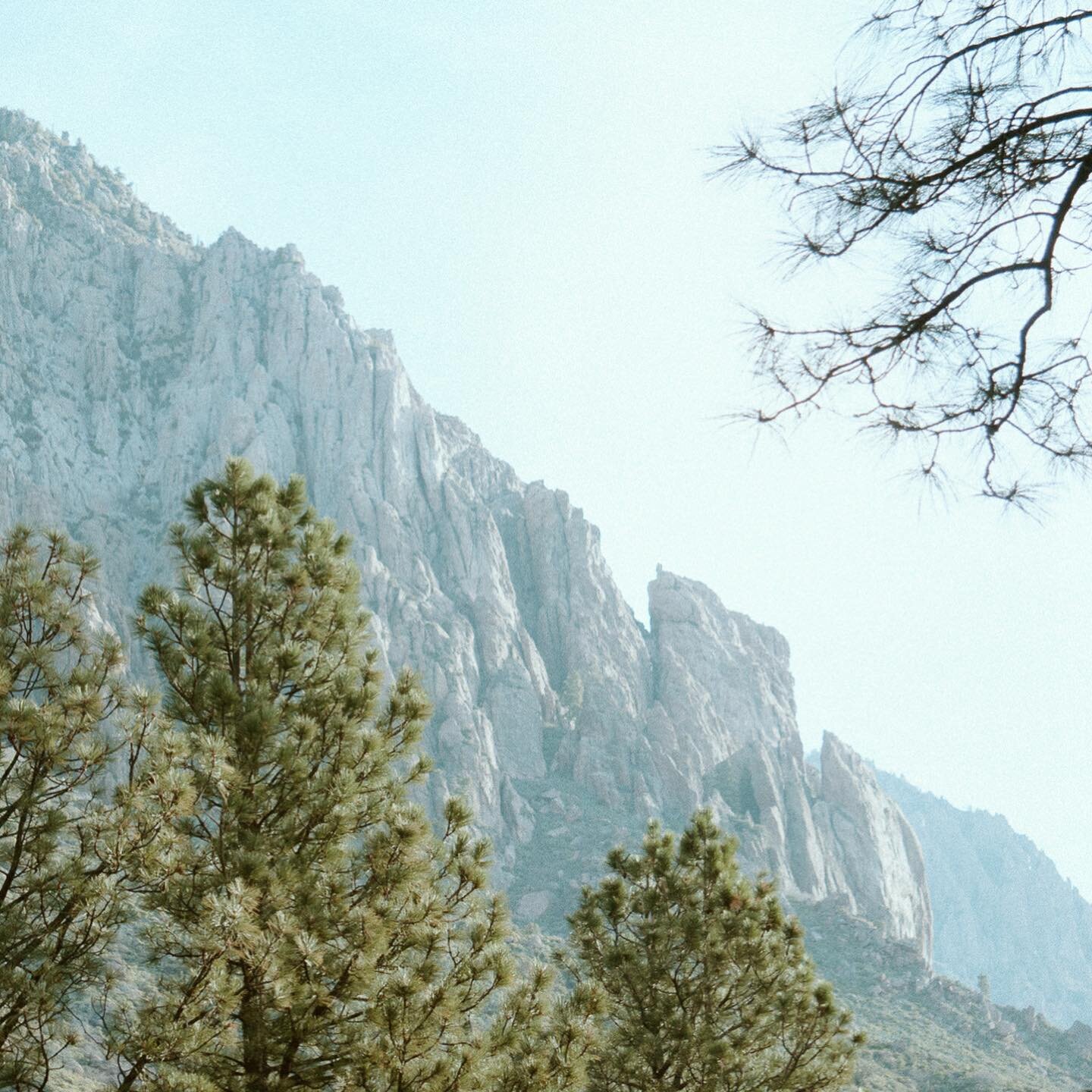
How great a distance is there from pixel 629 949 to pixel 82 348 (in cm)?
9873

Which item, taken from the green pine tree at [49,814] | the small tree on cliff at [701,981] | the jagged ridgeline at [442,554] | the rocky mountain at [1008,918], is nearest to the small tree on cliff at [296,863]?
the green pine tree at [49,814]

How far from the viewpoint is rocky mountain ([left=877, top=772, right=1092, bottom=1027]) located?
133m

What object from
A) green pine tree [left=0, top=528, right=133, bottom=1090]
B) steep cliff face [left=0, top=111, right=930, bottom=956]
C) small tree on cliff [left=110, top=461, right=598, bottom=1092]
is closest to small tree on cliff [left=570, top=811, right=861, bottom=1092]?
small tree on cliff [left=110, top=461, right=598, bottom=1092]

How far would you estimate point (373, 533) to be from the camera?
87.6m

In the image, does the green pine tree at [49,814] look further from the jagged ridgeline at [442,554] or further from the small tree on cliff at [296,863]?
the jagged ridgeline at [442,554]

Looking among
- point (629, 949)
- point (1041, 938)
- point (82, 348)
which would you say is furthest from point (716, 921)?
point (1041, 938)

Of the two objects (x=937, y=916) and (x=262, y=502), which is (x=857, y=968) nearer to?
(x=262, y=502)

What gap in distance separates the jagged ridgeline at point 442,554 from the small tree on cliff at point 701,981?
56.7 meters

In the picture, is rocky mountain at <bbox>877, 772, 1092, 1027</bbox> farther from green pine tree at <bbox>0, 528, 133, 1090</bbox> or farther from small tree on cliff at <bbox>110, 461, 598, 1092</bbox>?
green pine tree at <bbox>0, 528, 133, 1090</bbox>

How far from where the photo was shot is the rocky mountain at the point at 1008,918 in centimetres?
13325

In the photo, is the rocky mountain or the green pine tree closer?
the green pine tree

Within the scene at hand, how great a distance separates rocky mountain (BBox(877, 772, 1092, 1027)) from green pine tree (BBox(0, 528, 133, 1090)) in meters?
135

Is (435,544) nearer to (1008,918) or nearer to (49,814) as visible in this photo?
(49,814)

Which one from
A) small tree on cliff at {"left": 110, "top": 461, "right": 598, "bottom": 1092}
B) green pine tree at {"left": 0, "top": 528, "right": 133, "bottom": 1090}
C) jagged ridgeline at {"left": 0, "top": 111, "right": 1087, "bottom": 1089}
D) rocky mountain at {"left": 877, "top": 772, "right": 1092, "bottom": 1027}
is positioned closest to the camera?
green pine tree at {"left": 0, "top": 528, "right": 133, "bottom": 1090}
